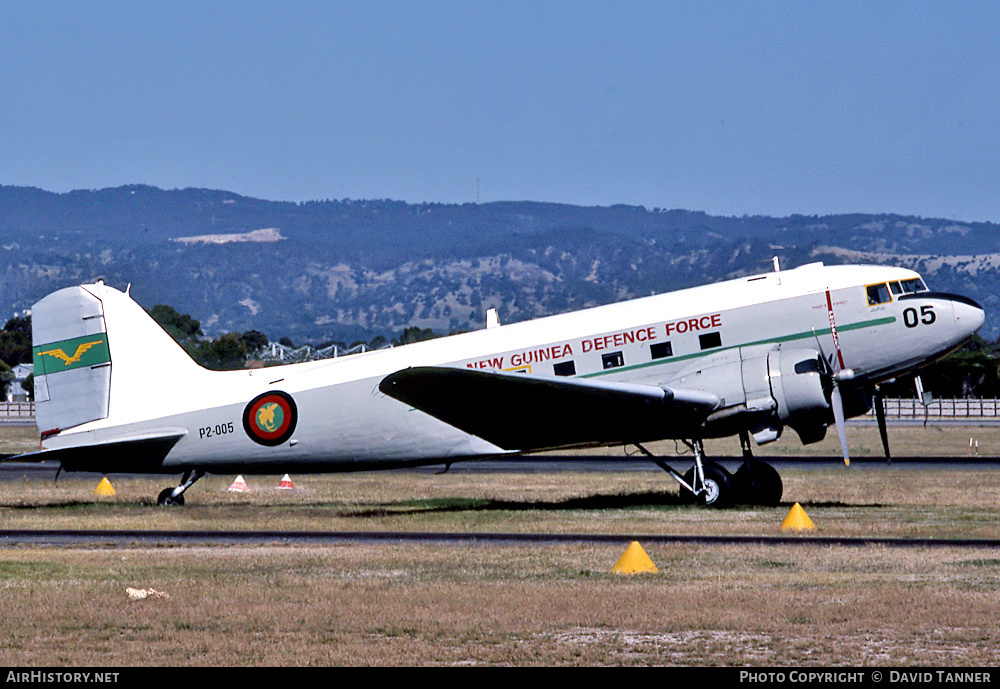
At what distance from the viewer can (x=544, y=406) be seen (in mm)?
26406

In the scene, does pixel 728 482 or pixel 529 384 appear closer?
pixel 529 384

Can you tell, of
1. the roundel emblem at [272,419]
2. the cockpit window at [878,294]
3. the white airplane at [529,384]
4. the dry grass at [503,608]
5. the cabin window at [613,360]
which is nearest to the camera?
the dry grass at [503,608]

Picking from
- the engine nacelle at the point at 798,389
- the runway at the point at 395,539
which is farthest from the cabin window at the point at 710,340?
the runway at the point at 395,539

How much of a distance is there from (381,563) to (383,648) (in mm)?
A: 6540

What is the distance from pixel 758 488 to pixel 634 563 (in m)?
10.1

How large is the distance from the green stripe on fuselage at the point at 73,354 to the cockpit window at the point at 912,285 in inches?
685

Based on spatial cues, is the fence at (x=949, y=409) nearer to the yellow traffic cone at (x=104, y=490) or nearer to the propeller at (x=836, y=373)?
the yellow traffic cone at (x=104, y=490)

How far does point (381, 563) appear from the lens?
20.3m

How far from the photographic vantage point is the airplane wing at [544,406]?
25375mm

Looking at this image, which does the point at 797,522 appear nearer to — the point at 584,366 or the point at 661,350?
the point at 661,350

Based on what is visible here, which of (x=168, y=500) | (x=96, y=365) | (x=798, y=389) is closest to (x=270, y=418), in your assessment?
(x=168, y=500)

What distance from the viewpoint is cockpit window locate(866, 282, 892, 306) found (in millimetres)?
27047

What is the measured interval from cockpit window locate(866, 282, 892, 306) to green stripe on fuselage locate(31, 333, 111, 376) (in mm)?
16606

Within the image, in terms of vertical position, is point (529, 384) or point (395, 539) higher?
point (529, 384)
